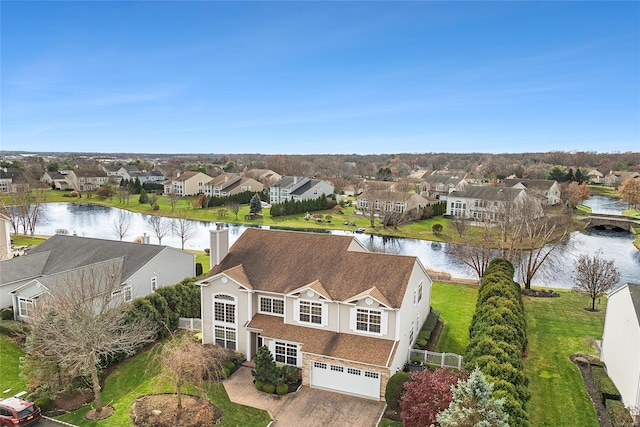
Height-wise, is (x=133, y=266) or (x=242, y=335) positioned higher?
(x=133, y=266)

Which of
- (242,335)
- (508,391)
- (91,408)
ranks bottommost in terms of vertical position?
(91,408)

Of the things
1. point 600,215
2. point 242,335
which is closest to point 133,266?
point 242,335

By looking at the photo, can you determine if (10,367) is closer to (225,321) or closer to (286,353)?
(225,321)

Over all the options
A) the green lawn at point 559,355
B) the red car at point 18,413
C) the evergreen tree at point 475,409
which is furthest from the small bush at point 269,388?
the green lawn at point 559,355

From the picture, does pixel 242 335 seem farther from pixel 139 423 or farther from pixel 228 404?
pixel 139 423

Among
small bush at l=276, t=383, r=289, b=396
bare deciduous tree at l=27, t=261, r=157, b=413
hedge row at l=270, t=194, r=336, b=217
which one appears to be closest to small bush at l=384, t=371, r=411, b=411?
small bush at l=276, t=383, r=289, b=396

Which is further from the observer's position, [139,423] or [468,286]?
[468,286]
